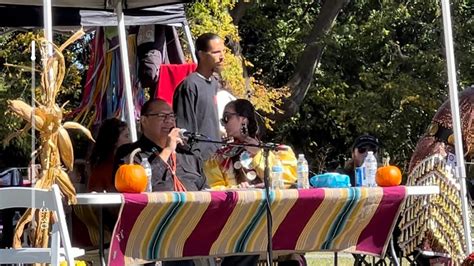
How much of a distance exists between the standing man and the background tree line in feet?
36.4

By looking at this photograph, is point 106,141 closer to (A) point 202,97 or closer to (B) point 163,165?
(A) point 202,97

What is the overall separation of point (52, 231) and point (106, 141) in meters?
1.76

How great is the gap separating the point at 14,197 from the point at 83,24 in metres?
3.48

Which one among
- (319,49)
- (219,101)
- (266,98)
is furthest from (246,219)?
(319,49)

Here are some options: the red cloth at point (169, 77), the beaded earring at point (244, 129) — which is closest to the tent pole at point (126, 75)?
the red cloth at point (169, 77)

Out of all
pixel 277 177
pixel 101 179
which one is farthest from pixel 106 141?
pixel 277 177

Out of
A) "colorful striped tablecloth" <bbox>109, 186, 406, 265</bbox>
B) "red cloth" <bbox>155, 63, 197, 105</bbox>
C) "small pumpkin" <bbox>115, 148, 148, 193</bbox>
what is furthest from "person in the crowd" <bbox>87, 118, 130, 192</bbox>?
"red cloth" <bbox>155, 63, 197, 105</bbox>

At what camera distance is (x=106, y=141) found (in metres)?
5.51

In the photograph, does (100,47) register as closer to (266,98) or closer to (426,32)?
(266,98)

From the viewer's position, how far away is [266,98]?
586 inches

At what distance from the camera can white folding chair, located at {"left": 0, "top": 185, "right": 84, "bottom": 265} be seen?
370cm

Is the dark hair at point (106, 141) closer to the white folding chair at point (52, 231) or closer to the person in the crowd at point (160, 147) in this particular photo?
the person in the crowd at point (160, 147)

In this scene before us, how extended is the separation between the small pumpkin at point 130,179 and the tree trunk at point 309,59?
40.7 ft

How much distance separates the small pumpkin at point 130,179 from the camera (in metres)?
4.18
